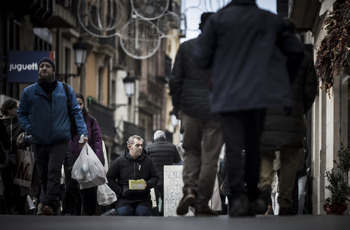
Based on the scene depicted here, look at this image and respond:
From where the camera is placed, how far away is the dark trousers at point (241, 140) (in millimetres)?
10250

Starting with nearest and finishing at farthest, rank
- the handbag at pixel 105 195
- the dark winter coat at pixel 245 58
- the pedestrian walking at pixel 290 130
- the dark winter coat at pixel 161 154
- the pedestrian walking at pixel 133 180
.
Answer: the dark winter coat at pixel 245 58 → the pedestrian walking at pixel 290 130 → the pedestrian walking at pixel 133 180 → the handbag at pixel 105 195 → the dark winter coat at pixel 161 154

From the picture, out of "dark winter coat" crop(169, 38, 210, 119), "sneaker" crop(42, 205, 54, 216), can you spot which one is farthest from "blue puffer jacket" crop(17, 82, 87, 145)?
"dark winter coat" crop(169, 38, 210, 119)

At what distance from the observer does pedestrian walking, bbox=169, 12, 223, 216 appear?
11.4m

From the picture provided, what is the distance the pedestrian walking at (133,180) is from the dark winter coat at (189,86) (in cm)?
587

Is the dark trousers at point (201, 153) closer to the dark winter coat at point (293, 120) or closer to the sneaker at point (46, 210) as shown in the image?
the dark winter coat at point (293, 120)

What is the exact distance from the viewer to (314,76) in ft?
39.5

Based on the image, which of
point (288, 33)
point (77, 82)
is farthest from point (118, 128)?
point (288, 33)

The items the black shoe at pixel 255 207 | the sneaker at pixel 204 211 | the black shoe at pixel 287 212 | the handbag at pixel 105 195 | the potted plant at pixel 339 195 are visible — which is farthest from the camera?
the handbag at pixel 105 195

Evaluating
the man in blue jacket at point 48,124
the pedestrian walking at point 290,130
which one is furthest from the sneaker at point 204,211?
the man in blue jacket at point 48,124

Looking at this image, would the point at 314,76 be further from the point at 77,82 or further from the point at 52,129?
the point at 77,82

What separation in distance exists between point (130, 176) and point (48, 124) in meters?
3.99

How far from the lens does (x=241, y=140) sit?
1027 centimetres

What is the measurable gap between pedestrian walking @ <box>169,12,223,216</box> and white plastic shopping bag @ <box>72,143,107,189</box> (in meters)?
4.67

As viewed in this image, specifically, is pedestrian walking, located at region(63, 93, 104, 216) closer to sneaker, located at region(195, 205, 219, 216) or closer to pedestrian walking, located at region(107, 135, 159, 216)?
pedestrian walking, located at region(107, 135, 159, 216)
